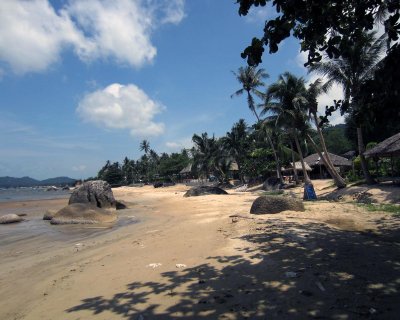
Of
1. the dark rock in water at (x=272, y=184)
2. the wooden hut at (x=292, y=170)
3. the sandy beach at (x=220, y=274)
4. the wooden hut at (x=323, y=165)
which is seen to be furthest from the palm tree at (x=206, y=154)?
the sandy beach at (x=220, y=274)

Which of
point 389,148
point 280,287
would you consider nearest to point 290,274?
point 280,287

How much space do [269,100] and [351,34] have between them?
90.9 feet

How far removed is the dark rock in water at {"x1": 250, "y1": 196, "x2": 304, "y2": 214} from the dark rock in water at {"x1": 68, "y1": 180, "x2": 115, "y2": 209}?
13290 millimetres

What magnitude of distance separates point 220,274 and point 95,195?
19.7m

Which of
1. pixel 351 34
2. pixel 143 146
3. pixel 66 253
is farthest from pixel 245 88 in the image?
pixel 143 146

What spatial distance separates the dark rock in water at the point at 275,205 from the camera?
14.5 metres

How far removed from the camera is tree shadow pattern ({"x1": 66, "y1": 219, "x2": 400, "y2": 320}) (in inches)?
192

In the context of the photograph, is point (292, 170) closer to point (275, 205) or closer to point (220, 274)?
point (275, 205)

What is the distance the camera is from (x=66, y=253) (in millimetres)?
11102

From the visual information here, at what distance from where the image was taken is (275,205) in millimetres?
14547

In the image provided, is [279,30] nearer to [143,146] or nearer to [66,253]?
[66,253]

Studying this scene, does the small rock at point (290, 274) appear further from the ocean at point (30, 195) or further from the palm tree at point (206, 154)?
the ocean at point (30, 195)

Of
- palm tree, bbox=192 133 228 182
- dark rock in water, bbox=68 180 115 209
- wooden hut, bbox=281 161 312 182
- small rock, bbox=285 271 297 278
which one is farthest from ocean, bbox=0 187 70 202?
small rock, bbox=285 271 297 278

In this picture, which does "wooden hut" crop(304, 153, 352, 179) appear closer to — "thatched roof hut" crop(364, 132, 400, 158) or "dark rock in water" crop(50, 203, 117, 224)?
"thatched roof hut" crop(364, 132, 400, 158)
